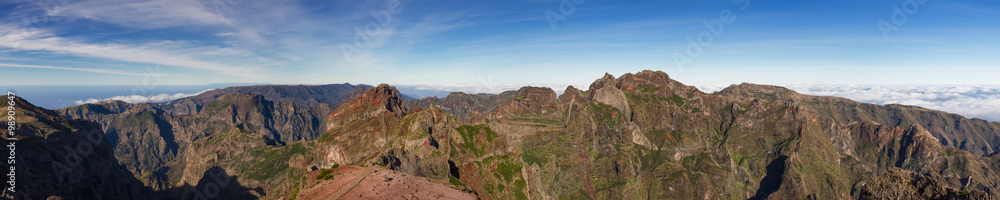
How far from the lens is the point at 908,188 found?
61219mm

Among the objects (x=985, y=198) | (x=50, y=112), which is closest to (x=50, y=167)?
(x=50, y=112)

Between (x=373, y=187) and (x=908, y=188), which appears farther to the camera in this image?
(x=373, y=187)

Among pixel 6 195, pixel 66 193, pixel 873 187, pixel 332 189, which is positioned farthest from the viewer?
pixel 66 193

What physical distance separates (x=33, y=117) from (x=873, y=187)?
911 feet

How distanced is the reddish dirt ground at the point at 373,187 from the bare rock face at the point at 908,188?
2912 inches

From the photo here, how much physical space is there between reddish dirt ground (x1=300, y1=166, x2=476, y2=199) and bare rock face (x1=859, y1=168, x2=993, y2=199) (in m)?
74.0

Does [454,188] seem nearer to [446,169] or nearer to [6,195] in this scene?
[446,169]

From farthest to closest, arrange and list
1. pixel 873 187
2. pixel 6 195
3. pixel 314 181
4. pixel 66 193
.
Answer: pixel 66 193
pixel 6 195
pixel 314 181
pixel 873 187

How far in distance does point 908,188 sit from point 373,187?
3707 inches

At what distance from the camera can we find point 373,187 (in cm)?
7169

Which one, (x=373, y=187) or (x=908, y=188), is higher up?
(x=908, y=188)

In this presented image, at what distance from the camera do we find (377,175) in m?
80.3

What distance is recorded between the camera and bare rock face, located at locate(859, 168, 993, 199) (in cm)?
5881

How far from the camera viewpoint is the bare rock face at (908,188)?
58812 millimetres
